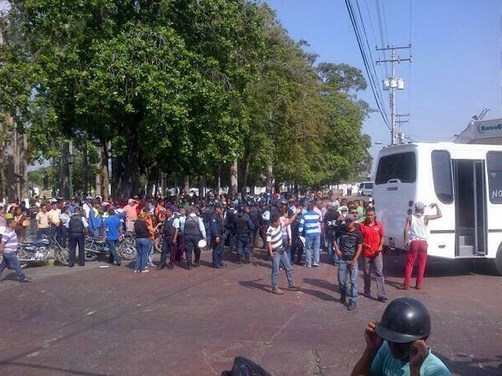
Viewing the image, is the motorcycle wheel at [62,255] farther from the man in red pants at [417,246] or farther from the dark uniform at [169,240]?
the man in red pants at [417,246]

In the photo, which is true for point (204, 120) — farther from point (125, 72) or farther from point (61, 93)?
point (61, 93)

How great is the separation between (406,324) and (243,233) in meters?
13.4

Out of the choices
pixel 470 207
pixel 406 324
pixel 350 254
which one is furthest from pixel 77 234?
pixel 406 324

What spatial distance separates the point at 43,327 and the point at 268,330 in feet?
11.8

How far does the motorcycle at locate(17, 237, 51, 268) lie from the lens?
1588 cm

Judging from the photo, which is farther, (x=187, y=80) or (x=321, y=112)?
(x=321, y=112)

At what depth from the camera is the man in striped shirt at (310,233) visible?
15.2m

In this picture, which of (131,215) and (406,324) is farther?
(131,215)

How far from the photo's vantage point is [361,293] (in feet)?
37.7

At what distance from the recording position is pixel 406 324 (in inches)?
114

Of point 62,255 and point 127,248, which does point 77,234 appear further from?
point 127,248

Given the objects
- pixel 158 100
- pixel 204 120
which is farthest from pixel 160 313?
pixel 204 120

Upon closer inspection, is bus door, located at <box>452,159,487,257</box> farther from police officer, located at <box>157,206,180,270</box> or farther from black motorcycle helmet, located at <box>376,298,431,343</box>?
black motorcycle helmet, located at <box>376,298,431,343</box>

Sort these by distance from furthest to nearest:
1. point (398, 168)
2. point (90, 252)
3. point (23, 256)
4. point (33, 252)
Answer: point (90, 252), point (33, 252), point (23, 256), point (398, 168)
